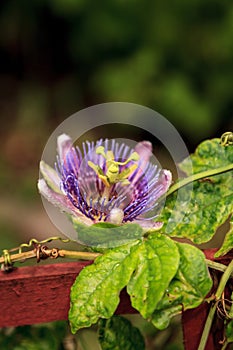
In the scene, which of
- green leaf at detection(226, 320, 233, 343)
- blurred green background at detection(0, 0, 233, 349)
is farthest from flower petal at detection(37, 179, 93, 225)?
blurred green background at detection(0, 0, 233, 349)

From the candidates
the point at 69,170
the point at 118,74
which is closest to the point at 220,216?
the point at 69,170

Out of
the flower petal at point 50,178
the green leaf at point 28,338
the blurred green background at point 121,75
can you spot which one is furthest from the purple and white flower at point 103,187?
the blurred green background at point 121,75

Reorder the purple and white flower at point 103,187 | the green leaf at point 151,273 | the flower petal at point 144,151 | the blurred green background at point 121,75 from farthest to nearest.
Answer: the blurred green background at point 121,75 → the flower petal at point 144,151 → the purple and white flower at point 103,187 → the green leaf at point 151,273

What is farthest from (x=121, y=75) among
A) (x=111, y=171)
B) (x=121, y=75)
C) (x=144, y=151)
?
(x=111, y=171)

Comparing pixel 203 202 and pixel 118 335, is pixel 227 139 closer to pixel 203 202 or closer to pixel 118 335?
pixel 203 202

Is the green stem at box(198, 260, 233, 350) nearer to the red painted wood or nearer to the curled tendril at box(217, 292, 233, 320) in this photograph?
the curled tendril at box(217, 292, 233, 320)

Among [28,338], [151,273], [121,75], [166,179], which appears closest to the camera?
[151,273]

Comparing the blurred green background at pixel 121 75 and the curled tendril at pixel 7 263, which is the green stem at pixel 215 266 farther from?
the blurred green background at pixel 121 75
